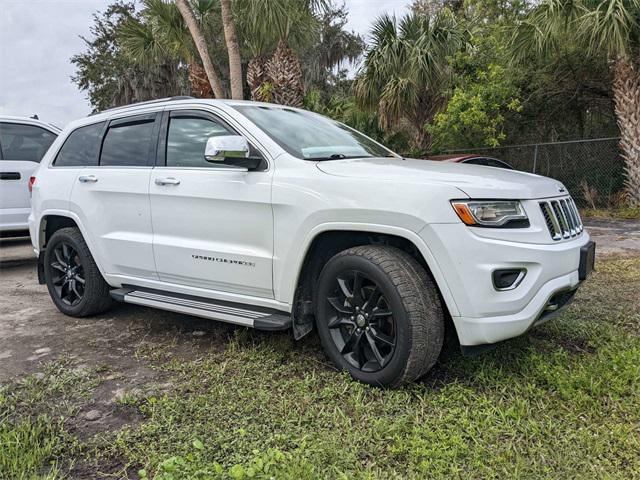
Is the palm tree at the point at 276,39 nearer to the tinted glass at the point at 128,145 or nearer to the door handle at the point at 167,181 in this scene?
the tinted glass at the point at 128,145

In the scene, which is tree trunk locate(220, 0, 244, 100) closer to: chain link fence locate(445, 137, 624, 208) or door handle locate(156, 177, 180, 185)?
chain link fence locate(445, 137, 624, 208)

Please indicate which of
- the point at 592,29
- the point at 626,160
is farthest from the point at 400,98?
the point at 626,160

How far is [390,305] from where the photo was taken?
2.79 m

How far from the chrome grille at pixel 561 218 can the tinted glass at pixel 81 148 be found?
3549 millimetres

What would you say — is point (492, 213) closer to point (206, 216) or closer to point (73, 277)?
point (206, 216)

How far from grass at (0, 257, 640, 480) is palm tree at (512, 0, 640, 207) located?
7.36 meters

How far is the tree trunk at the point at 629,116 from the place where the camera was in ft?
33.3

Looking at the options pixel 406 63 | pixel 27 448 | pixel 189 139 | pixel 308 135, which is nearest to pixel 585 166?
pixel 406 63

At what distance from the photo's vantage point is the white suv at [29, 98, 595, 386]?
2652mm

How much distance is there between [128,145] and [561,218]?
327 cm

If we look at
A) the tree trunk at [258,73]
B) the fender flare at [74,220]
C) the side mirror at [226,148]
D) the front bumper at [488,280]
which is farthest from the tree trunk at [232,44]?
the front bumper at [488,280]

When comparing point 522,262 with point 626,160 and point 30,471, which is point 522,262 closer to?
point 30,471

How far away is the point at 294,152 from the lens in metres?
3.31

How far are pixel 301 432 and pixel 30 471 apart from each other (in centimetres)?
120
